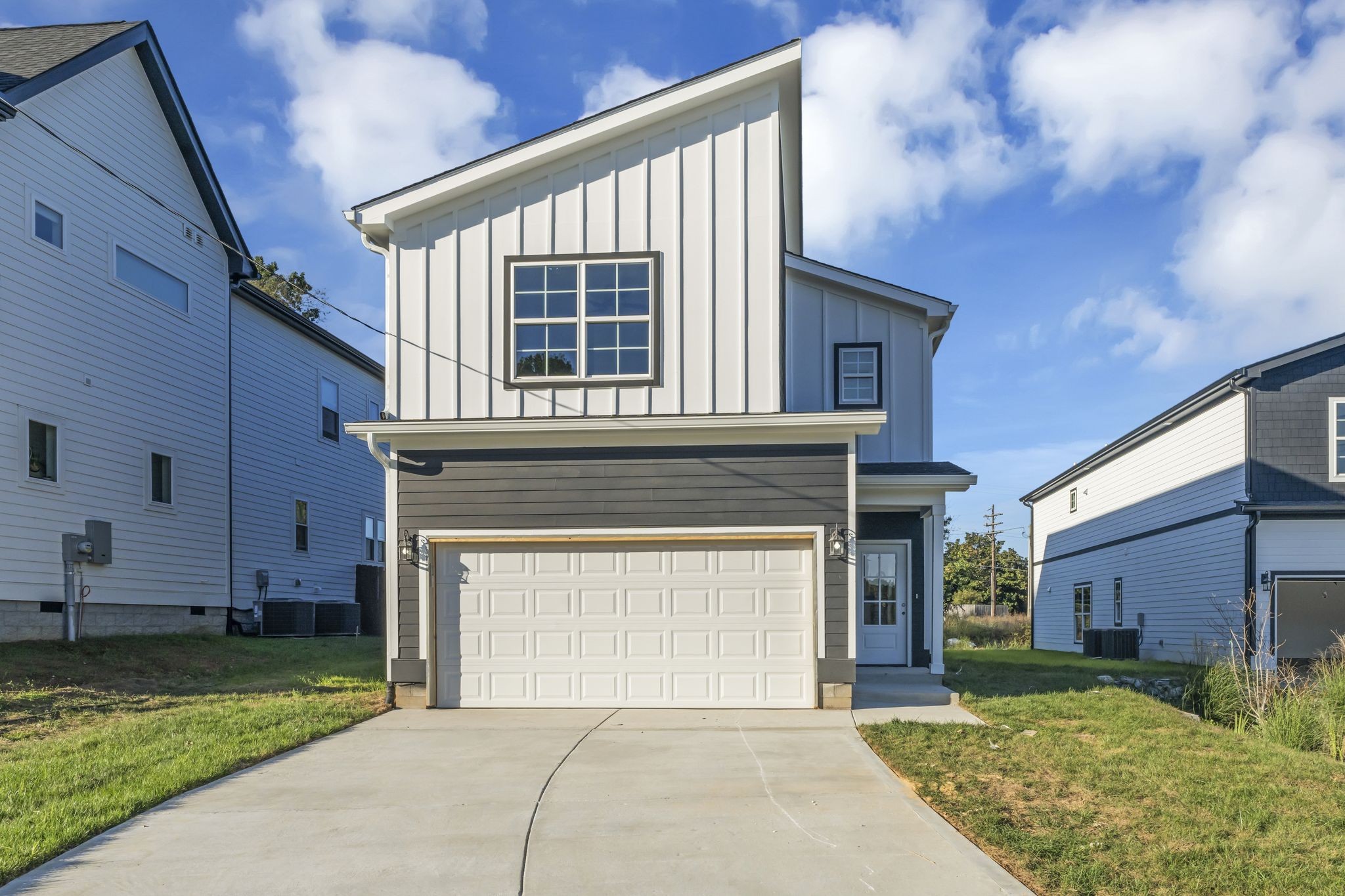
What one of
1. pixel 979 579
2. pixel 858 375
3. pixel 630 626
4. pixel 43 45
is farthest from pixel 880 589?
pixel 979 579

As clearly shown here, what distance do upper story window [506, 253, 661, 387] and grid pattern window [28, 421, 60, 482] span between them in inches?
316

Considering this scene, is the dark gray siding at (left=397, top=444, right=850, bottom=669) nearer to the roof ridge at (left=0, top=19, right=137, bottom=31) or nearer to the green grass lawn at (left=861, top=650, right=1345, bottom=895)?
the green grass lawn at (left=861, top=650, right=1345, bottom=895)

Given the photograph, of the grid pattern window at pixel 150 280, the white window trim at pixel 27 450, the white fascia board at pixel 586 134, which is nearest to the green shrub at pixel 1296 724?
the white fascia board at pixel 586 134

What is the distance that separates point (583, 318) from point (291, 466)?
12.4m

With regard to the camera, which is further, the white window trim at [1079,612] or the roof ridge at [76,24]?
the white window trim at [1079,612]

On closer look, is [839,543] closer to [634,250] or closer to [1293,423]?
[634,250]

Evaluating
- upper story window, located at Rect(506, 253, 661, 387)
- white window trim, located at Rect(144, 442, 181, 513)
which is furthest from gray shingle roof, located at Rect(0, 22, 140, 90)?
upper story window, located at Rect(506, 253, 661, 387)

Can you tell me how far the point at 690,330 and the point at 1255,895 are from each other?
8056 millimetres

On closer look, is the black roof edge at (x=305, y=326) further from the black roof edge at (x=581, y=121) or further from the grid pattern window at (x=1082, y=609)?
the grid pattern window at (x=1082, y=609)

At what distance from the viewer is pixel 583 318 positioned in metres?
12.0

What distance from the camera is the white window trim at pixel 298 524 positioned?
21.6 m

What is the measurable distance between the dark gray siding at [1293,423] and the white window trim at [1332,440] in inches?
1.9

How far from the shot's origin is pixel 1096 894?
17.4ft

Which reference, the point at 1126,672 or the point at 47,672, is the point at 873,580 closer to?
the point at 1126,672
